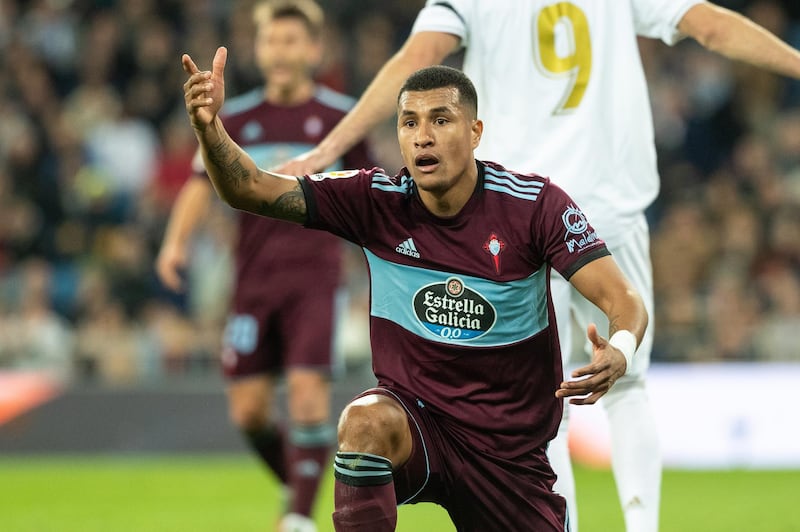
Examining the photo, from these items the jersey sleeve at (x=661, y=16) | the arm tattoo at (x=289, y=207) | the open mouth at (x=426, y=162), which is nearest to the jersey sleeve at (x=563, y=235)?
the open mouth at (x=426, y=162)

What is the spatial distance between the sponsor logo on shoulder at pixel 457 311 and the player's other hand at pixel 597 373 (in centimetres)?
66

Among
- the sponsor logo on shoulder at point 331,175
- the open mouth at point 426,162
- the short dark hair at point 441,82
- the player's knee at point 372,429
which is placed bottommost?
the player's knee at point 372,429

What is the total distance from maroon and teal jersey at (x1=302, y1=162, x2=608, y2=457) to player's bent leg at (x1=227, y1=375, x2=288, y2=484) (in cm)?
294

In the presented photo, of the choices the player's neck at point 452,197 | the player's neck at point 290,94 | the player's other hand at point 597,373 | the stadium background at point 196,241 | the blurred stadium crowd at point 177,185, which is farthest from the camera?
the blurred stadium crowd at point 177,185

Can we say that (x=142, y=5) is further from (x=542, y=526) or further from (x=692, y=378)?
(x=542, y=526)

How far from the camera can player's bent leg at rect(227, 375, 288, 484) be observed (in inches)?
295

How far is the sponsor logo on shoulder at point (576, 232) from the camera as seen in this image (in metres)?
4.36

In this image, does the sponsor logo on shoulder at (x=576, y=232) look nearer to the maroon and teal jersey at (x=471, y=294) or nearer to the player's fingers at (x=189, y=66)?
the maroon and teal jersey at (x=471, y=294)

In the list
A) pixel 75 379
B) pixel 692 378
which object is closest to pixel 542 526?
pixel 692 378

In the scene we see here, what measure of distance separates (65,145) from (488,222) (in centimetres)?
1090

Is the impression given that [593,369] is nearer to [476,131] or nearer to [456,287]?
[456,287]

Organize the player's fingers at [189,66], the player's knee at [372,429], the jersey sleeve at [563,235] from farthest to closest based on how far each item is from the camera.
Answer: the jersey sleeve at [563,235] < the player's knee at [372,429] < the player's fingers at [189,66]

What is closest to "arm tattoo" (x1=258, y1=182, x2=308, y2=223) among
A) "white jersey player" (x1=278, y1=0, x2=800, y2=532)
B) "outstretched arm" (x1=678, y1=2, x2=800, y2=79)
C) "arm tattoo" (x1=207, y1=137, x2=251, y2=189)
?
"arm tattoo" (x1=207, y1=137, x2=251, y2=189)

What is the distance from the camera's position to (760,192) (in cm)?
1366
